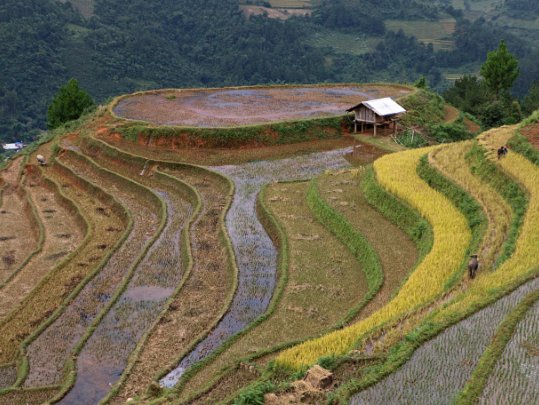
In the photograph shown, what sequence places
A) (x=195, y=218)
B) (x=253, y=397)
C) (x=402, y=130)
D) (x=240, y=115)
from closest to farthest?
(x=253, y=397), (x=195, y=218), (x=402, y=130), (x=240, y=115)

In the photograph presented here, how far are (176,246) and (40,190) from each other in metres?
11.2

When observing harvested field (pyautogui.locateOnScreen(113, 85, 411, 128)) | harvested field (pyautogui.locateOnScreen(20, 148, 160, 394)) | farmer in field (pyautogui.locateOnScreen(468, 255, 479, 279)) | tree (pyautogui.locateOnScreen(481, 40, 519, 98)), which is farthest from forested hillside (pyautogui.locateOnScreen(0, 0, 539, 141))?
farmer in field (pyautogui.locateOnScreen(468, 255, 479, 279))

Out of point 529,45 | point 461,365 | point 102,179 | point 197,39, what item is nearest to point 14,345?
point 461,365

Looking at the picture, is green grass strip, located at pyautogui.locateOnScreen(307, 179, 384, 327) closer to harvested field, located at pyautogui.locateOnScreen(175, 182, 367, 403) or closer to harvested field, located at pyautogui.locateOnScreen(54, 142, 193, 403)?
harvested field, located at pyautogui.locateOnScreen(175, 182, 367, 403)

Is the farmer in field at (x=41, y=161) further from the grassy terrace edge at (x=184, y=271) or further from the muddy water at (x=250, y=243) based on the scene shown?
the muddy water at (x=250, y=243)

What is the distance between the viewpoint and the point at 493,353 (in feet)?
30.5

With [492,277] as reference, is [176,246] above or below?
below

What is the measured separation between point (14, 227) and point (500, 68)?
95.4ft

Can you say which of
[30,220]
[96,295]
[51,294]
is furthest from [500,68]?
[51,294]

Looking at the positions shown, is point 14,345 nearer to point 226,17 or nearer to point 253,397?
point 253,397

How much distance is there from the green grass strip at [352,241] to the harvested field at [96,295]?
538 centimetres

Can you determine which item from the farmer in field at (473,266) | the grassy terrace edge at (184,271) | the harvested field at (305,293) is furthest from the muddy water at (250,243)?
the farmer in field at (473,266)

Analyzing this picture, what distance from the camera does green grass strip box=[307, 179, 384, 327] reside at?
47.4 ft

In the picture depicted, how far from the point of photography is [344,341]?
11.2 meters
